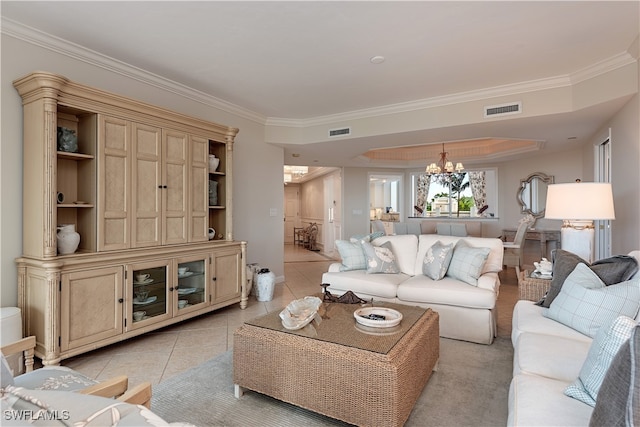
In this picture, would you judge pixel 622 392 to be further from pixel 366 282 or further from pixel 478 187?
pixel 478 187

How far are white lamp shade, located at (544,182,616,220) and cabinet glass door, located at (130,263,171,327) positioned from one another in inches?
143

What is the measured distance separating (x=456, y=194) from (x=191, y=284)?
7.00m

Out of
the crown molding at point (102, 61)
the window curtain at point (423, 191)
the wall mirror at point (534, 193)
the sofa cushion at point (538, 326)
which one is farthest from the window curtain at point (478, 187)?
the sofa cushion at point (538, 326)

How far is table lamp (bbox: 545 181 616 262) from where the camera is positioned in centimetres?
284

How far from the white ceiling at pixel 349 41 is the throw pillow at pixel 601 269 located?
1780 millimetres

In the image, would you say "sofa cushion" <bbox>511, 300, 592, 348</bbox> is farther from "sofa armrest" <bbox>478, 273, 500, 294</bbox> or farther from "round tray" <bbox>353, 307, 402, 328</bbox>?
"round tray" <bbox>353, 307, 402, 328</bbox>

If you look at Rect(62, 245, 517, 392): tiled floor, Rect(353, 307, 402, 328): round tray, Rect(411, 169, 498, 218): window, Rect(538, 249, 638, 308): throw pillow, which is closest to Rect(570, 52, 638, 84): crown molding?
Rect(538, 249, 638, 308): throw pillow

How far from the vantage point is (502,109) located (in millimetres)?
4078

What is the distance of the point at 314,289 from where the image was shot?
17.2 feet

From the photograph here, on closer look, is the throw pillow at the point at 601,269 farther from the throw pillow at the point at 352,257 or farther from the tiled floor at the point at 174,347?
the throw pillow at the point at 352,257

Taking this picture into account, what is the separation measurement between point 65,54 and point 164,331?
268 cm

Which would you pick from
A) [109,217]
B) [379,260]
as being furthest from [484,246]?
[109,217]

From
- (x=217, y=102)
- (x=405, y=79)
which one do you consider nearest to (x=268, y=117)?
(x=217, y=102)

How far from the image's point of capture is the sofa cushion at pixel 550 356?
161cm
